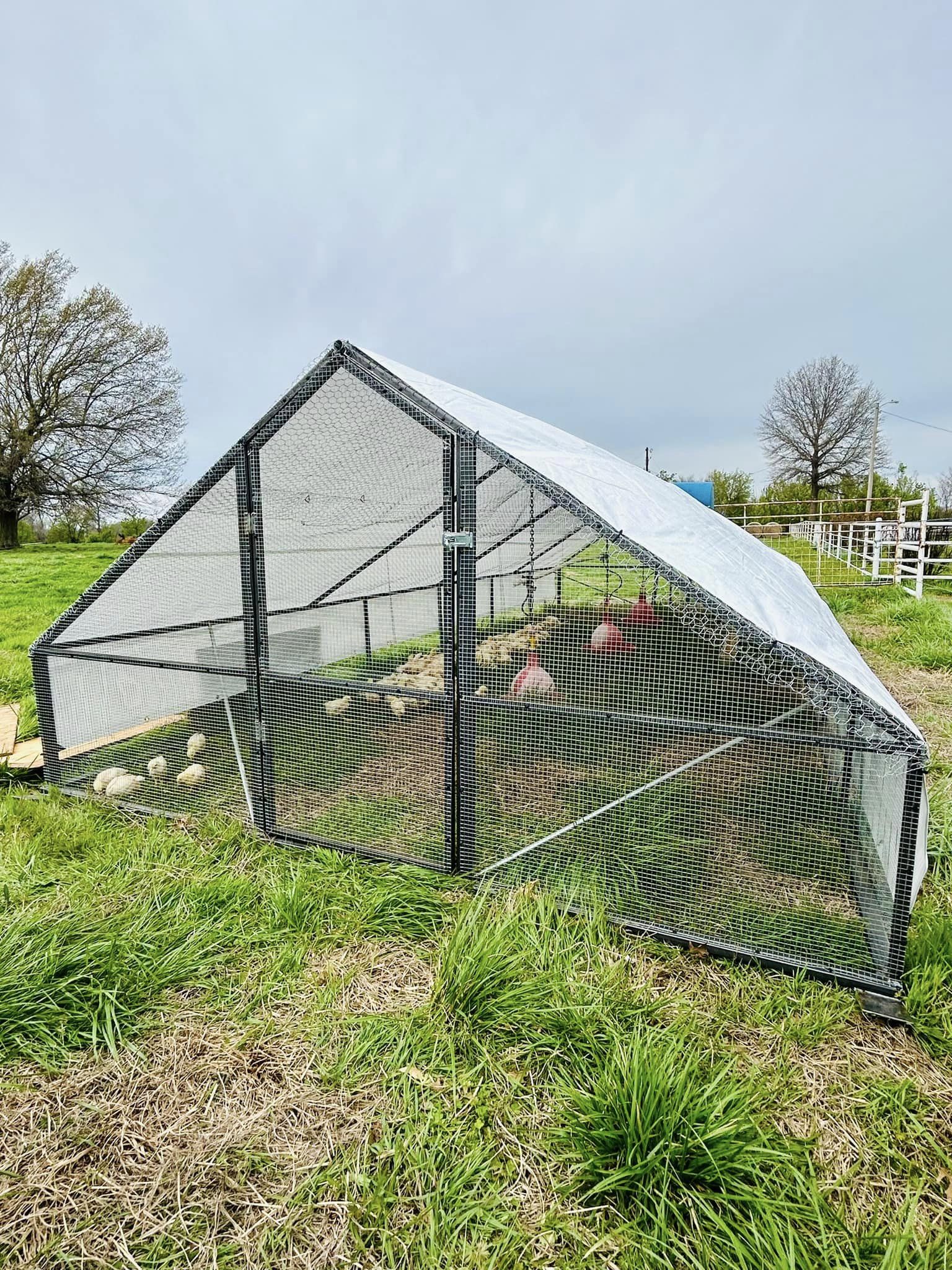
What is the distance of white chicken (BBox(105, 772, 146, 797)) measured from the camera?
2.83 metres

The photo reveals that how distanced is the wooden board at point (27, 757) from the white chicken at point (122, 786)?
0.47m

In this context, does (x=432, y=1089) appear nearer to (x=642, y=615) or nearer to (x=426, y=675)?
(x=426, y=675)

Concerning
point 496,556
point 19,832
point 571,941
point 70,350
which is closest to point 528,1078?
point 571,941

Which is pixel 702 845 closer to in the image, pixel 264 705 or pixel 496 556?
pixel 264 705

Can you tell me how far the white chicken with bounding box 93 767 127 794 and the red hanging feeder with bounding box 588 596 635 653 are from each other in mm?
2278

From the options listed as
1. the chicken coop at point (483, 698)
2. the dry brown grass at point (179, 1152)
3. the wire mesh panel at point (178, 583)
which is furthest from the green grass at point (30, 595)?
the dry brown grass at point (179, 1152)

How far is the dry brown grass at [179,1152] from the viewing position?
1.14m

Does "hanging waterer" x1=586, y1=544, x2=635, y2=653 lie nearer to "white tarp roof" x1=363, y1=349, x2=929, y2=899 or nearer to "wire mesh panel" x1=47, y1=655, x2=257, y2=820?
"white tarp roof" x1=363, y1=349, x2=929, y2=899

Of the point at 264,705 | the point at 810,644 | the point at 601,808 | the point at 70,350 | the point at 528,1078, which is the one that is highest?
the point at 70,350

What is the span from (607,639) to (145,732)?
7.59ft

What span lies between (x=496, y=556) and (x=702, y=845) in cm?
280

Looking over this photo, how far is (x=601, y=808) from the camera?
211 centimetres

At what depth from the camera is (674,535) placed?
1962 millimetres

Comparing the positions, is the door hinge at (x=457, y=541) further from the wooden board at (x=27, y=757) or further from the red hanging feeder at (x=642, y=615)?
the wooden board at (x=27, y=757)
